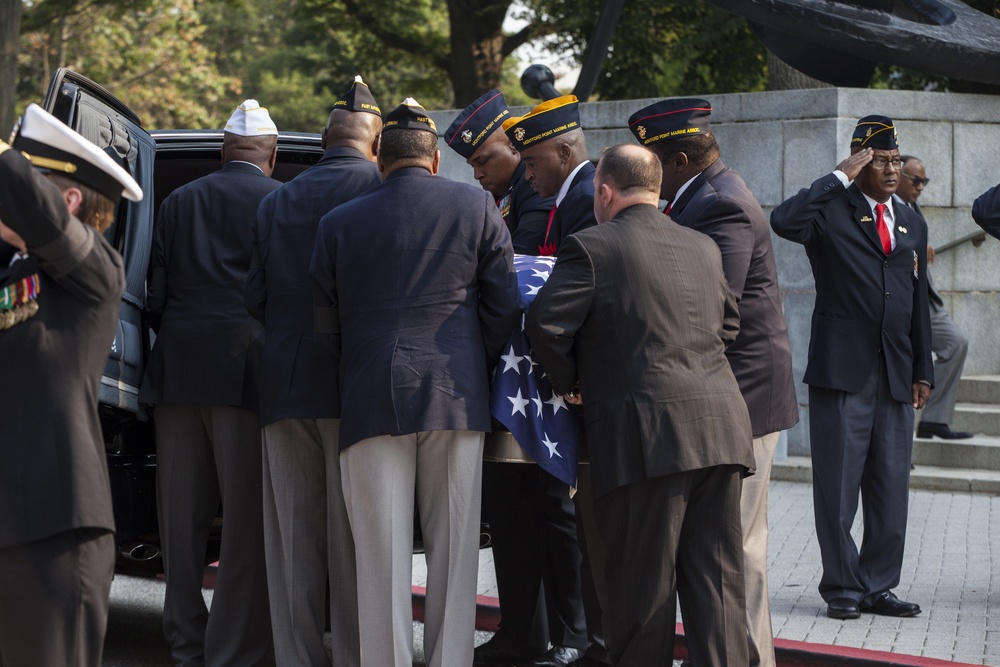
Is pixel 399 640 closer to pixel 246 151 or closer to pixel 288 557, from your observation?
pixel 288 557

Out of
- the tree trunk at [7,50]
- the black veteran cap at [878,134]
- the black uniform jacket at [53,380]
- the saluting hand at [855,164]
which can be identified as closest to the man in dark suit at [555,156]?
the saluting hand at [855,164]

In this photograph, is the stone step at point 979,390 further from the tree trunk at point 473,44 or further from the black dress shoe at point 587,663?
the tree trunk at point 473,44

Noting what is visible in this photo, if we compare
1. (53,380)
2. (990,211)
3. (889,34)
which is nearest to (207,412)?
(53,380)

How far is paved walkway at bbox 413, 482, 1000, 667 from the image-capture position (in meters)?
5.63

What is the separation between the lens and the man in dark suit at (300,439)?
481 cm

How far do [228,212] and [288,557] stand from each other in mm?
1362

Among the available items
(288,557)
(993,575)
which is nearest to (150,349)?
(288,557)

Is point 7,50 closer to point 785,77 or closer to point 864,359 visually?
point 785,77

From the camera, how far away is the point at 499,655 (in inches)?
219

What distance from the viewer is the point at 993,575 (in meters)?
6.85

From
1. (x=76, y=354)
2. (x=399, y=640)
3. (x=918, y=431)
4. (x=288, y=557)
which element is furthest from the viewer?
(x=918, y=431)

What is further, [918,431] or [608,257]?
[918,431]

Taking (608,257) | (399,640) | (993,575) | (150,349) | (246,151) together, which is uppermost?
(246,151)

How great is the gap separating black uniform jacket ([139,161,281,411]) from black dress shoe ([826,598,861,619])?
9.01ft
